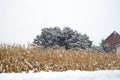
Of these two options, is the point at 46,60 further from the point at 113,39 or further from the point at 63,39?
the point at 113,39

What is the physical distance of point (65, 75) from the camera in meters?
10.4

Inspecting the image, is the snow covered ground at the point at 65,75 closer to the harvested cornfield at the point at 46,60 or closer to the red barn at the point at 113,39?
the harvested cornfield at the point at 46,60

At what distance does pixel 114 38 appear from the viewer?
1886 inches

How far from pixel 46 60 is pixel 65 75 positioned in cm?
143

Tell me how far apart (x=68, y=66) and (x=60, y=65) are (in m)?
0.62

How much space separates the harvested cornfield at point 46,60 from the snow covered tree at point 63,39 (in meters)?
14.3

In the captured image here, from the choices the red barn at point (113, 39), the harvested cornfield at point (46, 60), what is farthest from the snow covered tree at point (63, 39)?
the red barn at point (113, 39)

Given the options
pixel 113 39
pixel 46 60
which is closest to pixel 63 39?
pixel 46 60

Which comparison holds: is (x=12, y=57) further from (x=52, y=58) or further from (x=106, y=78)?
(x=106, y=78)

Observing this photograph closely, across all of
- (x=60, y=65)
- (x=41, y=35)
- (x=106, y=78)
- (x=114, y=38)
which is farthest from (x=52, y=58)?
(x=114, y=38)

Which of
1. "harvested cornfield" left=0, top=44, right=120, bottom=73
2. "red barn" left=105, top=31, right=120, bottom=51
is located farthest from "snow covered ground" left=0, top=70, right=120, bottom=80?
"red barn" left=105, top=31, right=120, bottom=51

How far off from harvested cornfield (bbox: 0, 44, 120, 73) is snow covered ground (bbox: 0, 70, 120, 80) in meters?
0.69

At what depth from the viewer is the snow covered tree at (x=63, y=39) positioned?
29.1 meters

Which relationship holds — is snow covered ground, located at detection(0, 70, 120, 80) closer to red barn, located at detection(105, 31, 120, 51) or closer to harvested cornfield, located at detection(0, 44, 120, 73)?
harvested cornfield, located at detection(0, 44, 120, 73)
